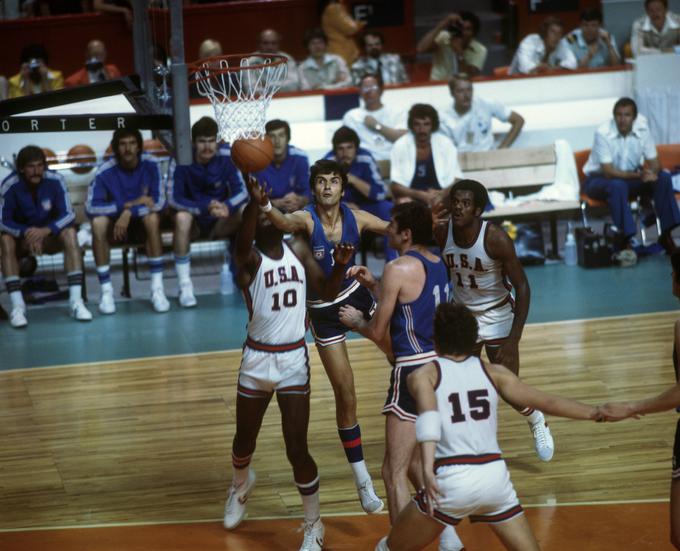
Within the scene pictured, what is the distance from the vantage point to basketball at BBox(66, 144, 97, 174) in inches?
455

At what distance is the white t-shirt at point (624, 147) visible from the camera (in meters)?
11.9

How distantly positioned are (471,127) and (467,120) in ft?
0.29

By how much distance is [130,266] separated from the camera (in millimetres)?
12305

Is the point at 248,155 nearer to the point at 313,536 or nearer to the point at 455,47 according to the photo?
the point at 313,536

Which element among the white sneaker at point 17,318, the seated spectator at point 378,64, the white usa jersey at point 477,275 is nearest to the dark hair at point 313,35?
the seated spectator at point 378,64

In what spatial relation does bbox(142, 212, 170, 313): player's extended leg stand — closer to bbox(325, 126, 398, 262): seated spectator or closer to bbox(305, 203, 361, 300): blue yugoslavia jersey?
bbox(325, 126, 398, 262): seated spectator

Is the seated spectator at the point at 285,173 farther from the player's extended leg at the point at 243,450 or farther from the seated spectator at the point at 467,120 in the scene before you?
the player's extended leg at the point at 243,450

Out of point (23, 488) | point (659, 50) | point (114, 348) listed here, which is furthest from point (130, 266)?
point (659, 50)

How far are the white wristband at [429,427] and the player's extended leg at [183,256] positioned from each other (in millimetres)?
6689

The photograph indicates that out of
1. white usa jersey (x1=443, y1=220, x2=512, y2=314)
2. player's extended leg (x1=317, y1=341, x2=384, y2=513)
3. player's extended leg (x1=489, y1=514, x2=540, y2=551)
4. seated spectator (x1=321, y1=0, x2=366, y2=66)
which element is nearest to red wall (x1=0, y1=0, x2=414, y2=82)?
seated spectator (x1=321, y1=0, x2=366, y2=66)

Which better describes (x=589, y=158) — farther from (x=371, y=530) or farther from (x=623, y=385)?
(x=371, y=530)

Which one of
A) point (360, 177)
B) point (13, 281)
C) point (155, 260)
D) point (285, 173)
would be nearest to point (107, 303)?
point (155, 260)

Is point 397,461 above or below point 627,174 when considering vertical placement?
below

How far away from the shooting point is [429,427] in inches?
165
